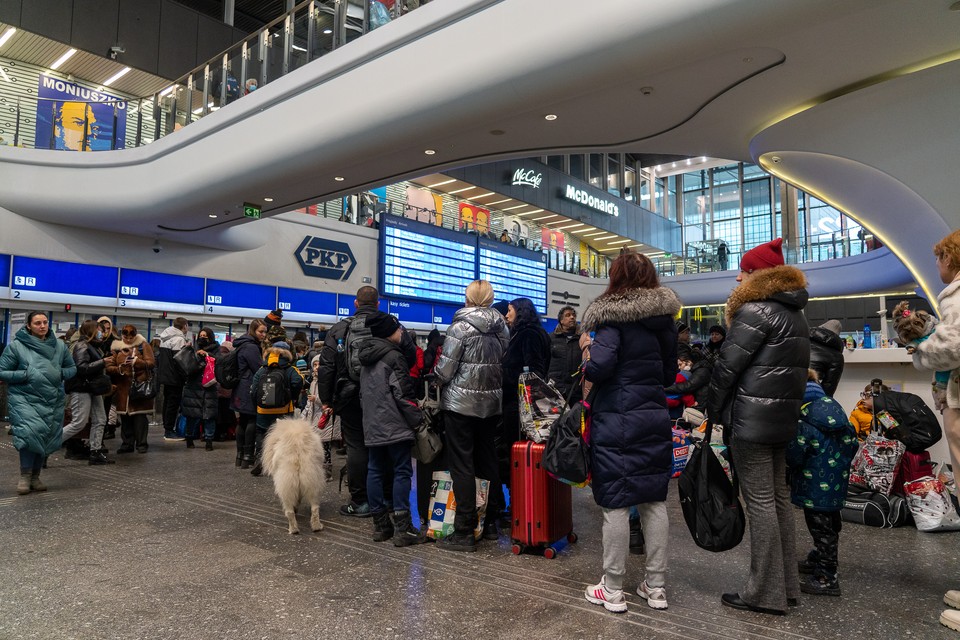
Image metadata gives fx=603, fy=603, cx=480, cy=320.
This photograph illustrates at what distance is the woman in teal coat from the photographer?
511cm

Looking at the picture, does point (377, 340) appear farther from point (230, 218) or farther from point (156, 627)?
point (230, 218)

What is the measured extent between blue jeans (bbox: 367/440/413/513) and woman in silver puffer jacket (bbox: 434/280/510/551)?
34 cm

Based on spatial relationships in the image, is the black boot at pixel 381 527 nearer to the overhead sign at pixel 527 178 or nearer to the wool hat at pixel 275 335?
the wool hat at pixel 275 335

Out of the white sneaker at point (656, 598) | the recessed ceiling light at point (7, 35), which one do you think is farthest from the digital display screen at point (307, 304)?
the white sneaker at point (656, 598)

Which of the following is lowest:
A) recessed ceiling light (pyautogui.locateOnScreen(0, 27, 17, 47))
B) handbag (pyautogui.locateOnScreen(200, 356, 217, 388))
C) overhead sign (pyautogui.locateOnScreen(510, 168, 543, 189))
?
handbag (pyautogui.locateOnScreen(200, 356, 217, 388))

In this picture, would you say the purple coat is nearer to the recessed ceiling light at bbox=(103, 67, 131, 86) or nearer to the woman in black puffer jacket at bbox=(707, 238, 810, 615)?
the woman in black puffer jacket at bbox=(707, 238, 810, 615)

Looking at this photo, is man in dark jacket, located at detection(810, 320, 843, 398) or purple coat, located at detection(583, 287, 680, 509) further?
man in dark jacket, located at detection(810, 320, 843, 398)

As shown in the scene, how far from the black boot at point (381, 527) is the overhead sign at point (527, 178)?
724 inches

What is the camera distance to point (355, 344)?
14.1 feet

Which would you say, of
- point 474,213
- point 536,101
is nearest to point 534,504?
point 536,101

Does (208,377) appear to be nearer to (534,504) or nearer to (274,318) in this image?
(274,318)

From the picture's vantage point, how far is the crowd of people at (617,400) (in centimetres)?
281

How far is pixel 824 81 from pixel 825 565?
498 cm

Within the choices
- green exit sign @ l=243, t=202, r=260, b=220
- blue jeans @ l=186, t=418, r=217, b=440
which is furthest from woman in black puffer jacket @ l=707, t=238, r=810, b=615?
→ green exit sign @ l=243, t=202, r=260, b=220
